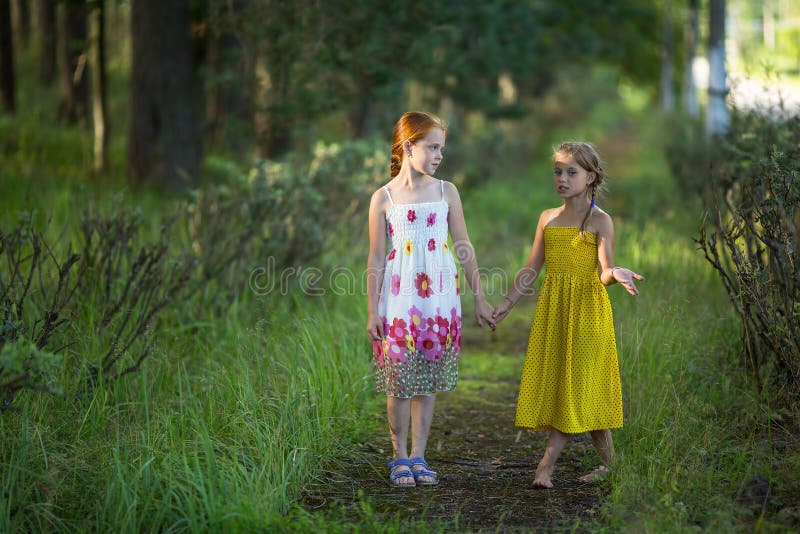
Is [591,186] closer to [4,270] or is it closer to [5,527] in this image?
[5,527]

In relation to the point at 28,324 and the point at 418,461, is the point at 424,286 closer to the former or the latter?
the point at 418,461

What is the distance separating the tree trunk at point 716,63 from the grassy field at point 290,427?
5.77 metres

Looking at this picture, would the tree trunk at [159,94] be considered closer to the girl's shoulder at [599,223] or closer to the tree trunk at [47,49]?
the girl's shoulder at [599,223]

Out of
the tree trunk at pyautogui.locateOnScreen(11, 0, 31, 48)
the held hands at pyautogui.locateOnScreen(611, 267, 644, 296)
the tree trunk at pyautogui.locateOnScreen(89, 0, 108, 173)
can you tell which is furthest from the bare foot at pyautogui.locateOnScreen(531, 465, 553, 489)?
the tree trunk at pyautogui.locateOnScreen(11, 0, 31, 48)

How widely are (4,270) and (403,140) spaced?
328 cm

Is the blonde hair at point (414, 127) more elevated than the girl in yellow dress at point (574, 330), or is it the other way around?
the blonde hair at point (414, 127)

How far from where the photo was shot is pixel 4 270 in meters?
6.06

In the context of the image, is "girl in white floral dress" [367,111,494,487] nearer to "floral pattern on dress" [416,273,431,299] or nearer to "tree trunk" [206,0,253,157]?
"floral pattern on dress" [416,273,431,299]

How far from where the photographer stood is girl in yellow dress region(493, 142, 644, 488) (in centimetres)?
403

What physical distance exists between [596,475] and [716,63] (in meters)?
10.0

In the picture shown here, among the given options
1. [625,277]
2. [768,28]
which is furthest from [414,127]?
A: [768,28]

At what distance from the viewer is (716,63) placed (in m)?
12.7

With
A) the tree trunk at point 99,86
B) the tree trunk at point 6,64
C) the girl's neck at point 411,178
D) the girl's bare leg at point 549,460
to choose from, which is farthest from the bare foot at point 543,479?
the tree trunk at point 6,64

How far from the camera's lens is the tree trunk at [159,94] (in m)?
9.98
